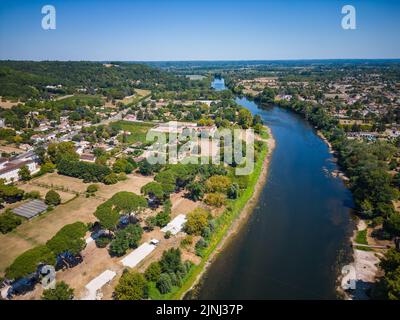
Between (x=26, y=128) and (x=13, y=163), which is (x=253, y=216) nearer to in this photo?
(x=13, y=163)

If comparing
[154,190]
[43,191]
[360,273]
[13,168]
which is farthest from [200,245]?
[13,168]

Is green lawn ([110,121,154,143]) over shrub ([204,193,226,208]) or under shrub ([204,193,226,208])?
over

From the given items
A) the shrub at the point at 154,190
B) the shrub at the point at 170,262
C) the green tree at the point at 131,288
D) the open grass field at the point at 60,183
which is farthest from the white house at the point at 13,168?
the green tree at the point at 131,288

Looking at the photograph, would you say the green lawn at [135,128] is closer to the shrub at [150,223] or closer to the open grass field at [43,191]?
the open grass field at [43,191]

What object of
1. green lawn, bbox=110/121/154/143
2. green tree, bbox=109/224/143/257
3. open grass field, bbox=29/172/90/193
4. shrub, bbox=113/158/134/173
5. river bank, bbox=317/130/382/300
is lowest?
river bank, bbox=317/130/382/300

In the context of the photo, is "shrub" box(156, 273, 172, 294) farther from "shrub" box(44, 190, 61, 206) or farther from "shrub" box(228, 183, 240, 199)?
"shrub" box(44, 190, 61, 206)

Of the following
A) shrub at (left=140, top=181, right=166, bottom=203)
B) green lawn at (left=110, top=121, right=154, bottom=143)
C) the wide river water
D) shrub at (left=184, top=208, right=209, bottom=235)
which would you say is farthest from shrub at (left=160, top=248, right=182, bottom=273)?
green lawn at (left=110, top=121, right=154, bottom=143)
